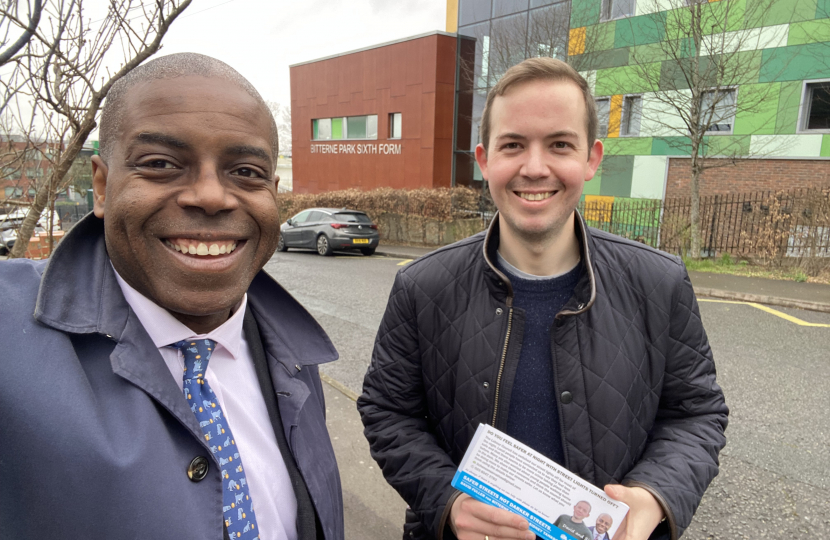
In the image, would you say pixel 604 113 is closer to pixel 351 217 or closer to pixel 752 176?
pixel 752 176

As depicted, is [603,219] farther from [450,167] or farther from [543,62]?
[543,62]

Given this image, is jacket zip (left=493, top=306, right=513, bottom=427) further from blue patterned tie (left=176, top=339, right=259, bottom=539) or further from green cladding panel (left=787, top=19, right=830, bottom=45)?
green cladding panel (left=787, top=19, right=830, bottom=45)

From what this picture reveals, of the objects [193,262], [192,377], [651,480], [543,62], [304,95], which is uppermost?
[304,95]

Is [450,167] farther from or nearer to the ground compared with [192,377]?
farther from the ground

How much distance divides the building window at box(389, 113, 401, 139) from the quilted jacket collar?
2117cm

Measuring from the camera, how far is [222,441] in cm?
125

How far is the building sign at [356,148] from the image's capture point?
22.5 metres

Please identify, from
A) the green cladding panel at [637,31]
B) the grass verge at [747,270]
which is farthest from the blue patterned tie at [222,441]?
the green cladding panel at [637,31]

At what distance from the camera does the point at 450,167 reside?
70.1 feet

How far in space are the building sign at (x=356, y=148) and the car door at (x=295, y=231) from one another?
22.1 ft

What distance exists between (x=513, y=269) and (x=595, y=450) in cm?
63

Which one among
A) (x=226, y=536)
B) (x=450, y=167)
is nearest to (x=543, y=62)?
(x=226, y=536)

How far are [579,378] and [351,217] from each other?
14538 millimetres

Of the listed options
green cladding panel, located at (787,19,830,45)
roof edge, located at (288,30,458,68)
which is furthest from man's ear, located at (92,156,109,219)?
roof edge, located at (288,30,458,68)
